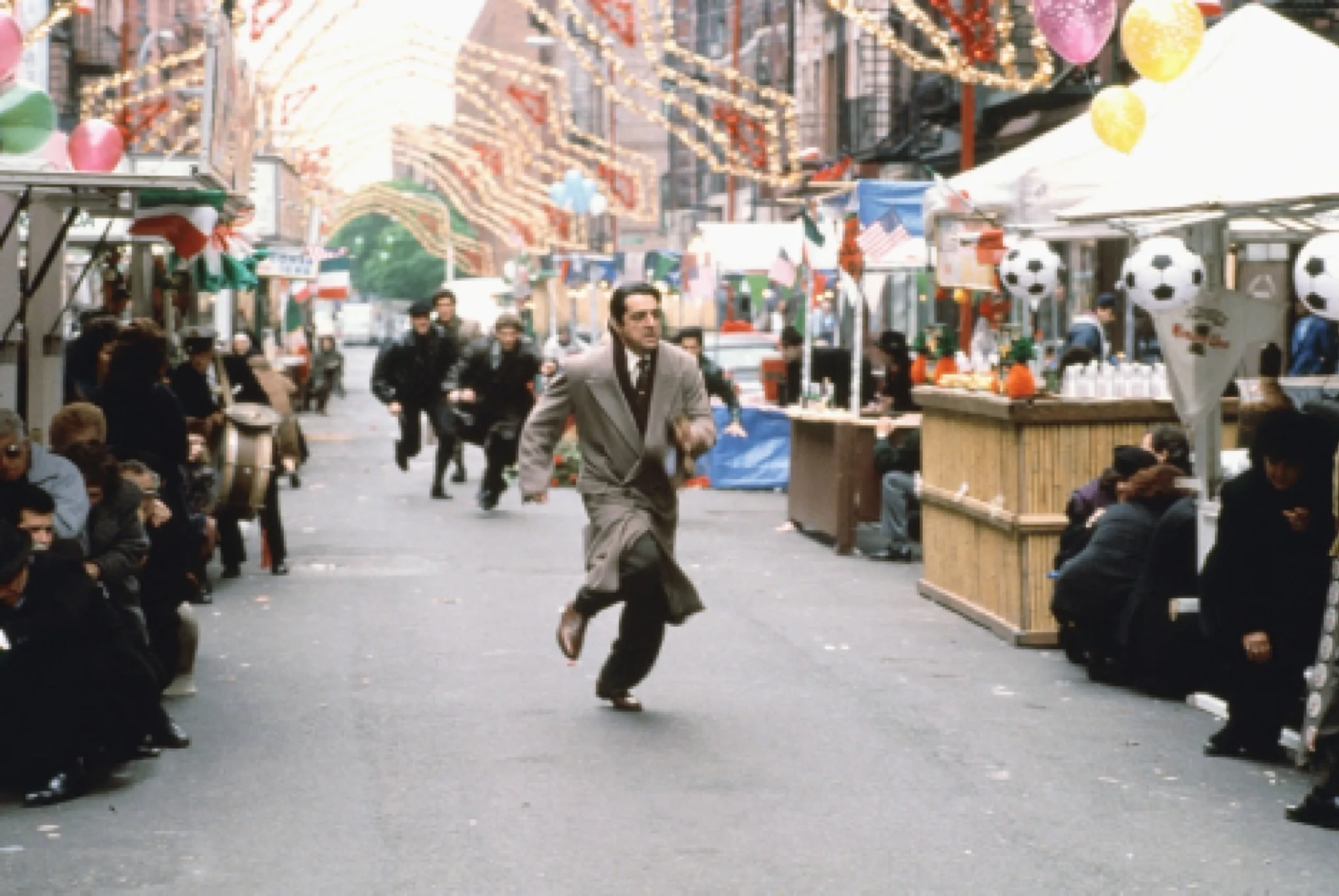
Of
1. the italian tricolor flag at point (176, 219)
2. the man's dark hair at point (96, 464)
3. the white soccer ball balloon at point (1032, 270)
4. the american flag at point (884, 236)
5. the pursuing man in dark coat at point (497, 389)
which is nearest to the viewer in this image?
the man's dark hair at point (96, 464)

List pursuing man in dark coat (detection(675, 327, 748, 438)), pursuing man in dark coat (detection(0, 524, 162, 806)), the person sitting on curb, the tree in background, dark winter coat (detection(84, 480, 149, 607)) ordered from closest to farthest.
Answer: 1. pursuing man in dark coat (detection(0, 524, 162, 806))
2. dark winter coat (detection(84, 480, 149, 607))
3. the person sitting on curb
4. pursuing man in dark coat (detection(675, 327, 748, 438))
5. the tree in background

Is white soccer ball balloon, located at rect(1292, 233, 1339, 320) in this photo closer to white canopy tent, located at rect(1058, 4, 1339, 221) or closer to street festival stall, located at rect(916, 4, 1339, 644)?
street festival stall, located at rect(916, 4, 1339, 644)

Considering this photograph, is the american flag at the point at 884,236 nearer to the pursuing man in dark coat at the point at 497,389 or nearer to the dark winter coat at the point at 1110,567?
the pursuing man in dark coat at the point at 497,389

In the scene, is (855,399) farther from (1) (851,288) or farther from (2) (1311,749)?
(2) (1311,749)

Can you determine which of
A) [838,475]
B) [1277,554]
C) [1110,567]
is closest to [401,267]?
[838,475]

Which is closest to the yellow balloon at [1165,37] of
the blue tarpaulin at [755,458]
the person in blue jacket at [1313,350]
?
the person in blue jacket at [1313,350]

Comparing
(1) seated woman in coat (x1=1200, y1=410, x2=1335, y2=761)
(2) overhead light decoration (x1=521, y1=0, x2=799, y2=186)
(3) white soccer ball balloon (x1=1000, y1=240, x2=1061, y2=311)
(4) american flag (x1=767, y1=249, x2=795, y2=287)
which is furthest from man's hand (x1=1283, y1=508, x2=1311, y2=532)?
(2) overhead light decoration (x1=521, y1=0, x2=799, y2=186)

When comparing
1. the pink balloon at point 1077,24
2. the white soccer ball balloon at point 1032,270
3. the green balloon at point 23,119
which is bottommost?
the white soccer ball balloon at point 1032,270

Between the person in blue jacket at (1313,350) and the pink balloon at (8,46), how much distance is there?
457 inches

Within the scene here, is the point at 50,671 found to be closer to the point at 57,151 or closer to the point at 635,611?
the point at 635,611

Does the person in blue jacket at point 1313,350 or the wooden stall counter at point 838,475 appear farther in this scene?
the person in blue jacket at point 1313,350

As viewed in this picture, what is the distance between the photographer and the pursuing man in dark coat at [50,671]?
8383 millimetres

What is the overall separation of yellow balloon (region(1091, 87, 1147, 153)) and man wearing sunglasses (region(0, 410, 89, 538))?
531 cm

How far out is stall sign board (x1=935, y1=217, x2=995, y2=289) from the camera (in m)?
16.1
